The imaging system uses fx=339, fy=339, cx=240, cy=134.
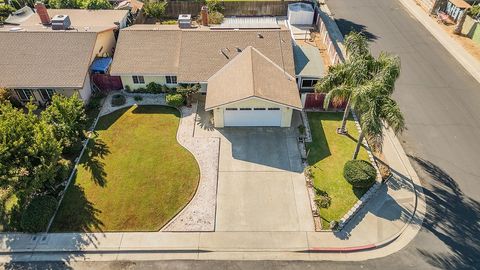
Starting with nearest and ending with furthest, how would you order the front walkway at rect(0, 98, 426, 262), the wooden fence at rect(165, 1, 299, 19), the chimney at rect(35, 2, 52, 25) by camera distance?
1. the front walkway at rect(0, 98, 426, 262)
2. the chimney at rect(35, 2, 52, 25)
3. the wooden fence at rect(165, 1, 299, 19)

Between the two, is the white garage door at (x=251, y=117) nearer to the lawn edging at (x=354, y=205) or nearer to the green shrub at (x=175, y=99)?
the lawn edging at (x=354, y=205)

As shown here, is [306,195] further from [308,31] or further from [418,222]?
[308,31]

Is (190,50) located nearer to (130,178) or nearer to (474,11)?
(130,178)

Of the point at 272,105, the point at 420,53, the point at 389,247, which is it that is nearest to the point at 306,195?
the point at 389,247

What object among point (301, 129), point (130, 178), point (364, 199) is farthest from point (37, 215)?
point (364, 199)

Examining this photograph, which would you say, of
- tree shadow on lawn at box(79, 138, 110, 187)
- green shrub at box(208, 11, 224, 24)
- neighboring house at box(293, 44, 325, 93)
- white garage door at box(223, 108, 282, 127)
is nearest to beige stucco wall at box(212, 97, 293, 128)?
white garage door at box(223, 108, 282, 127)

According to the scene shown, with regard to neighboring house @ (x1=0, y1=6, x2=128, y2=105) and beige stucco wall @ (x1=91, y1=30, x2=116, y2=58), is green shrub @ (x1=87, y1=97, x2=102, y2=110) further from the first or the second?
beige stucco wall @ (x1=91, y1=30, x2=116, y2=58)

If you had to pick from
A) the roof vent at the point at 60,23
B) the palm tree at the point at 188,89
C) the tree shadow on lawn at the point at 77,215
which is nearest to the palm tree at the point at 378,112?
the palm tree at the point at 188,89
